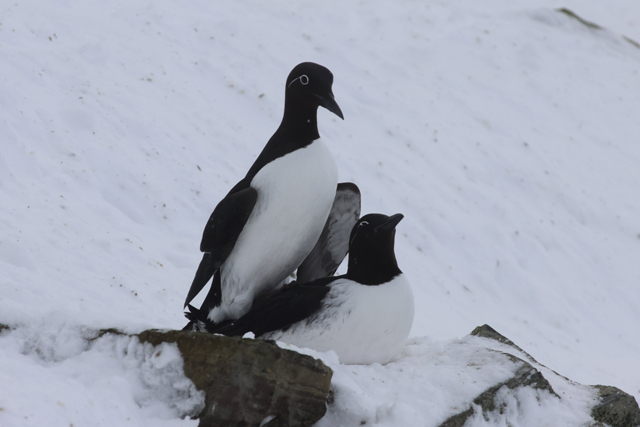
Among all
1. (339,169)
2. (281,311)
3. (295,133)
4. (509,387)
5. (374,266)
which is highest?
(295,133)

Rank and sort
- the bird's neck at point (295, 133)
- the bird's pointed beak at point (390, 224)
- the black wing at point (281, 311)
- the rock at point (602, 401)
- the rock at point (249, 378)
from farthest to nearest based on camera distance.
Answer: the bird's neck at point (295, 133), the bird's pointed beak at point (390, 224), the black wing at point (281, 311), the rock at point (602, 401), the rock at point (249, 378)

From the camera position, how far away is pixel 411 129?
987cm

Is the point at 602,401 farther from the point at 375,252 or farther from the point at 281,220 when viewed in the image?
the point at 281,220

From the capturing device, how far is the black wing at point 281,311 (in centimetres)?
315

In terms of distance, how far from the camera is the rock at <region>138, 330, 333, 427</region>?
2.48 m

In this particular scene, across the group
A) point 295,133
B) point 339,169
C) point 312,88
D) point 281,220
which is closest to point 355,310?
point 281,220

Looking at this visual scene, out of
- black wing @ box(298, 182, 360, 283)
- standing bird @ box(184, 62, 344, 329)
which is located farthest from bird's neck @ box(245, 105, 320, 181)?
black wing @ box(298, 182, 360, 283)

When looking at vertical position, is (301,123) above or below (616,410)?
above

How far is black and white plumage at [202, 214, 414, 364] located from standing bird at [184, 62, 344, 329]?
196 millimetres

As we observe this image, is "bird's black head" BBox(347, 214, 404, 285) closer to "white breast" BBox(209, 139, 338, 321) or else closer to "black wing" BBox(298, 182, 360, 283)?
"white breast" BBox(209, 139, 338, 321)

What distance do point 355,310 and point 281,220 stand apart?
62 centimetres

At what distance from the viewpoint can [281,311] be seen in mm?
3178

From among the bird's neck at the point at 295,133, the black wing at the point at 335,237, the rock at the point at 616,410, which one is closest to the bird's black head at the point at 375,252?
the black wing at the point at 335,237

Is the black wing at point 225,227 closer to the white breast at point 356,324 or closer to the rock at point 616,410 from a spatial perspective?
the white breast at point 356,324
